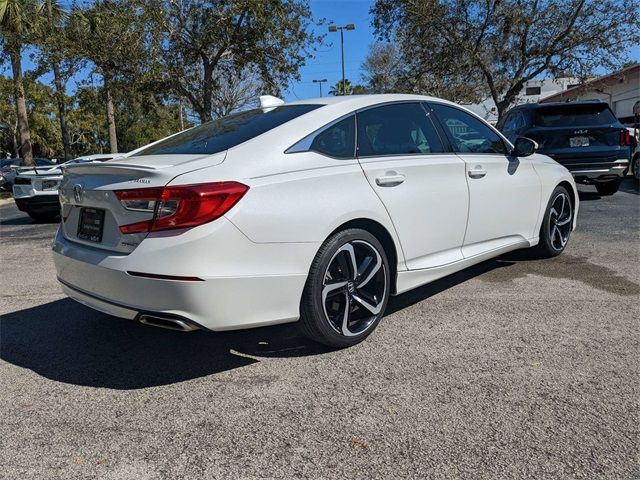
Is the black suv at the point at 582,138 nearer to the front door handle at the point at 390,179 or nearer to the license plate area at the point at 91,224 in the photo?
the front door handle at the point at 390,179

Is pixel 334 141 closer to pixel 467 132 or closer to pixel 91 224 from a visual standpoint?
pixel 91 224

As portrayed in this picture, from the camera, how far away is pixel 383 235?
3.67m

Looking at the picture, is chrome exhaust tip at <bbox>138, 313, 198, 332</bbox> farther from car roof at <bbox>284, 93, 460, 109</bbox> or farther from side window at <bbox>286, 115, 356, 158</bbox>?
car roof at <bbox>284, 93, 460, 109</bbox>

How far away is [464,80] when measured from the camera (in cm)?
2084

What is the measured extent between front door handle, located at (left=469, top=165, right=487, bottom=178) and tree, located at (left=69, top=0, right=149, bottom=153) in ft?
43.5

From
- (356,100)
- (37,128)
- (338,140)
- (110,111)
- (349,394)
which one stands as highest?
(37,128)

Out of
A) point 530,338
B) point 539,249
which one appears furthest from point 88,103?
point 530,338

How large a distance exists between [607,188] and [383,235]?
29.0 feet

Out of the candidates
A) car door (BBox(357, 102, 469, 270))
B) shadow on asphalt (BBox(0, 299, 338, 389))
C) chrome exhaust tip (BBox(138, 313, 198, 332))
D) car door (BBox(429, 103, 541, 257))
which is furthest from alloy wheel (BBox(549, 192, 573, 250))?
chrome exhaust tip (BBox(138, 313, 198, 332))

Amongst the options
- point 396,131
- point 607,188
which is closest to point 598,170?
point 607,188

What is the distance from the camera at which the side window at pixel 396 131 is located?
3.76 m

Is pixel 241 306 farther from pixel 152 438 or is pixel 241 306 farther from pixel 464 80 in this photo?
pixel 464 80

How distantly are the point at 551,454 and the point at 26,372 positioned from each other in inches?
116

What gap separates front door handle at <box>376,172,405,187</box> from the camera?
11.8 ft
